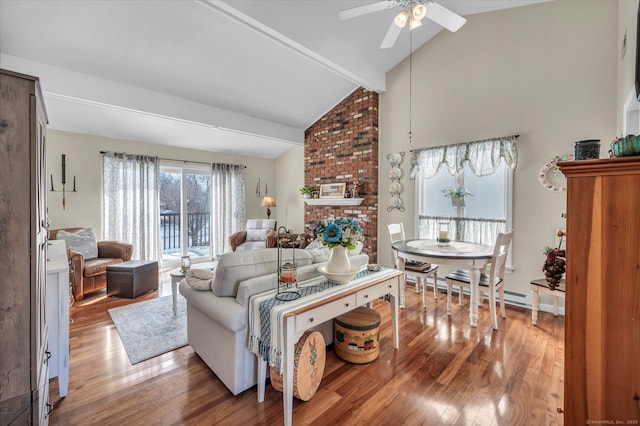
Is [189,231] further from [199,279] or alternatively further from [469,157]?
[469,157]

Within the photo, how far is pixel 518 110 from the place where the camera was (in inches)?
133

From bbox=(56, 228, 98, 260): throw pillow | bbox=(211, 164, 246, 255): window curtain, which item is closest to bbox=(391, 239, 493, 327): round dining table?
bbox=(211, 164, 246, 255): window curtain

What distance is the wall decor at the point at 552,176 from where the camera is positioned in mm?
3104

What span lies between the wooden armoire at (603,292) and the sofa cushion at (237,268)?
5.58 feet

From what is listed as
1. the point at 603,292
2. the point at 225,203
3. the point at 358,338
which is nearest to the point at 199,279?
the point at 358,338

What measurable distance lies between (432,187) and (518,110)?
54.4 inches

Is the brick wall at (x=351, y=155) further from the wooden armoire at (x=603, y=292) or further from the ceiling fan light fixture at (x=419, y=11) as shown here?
the wooden armoire at (x=603, y=292)

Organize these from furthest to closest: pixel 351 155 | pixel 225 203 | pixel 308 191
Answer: pixel 225 203, pixel 308 191, pixel 351 155

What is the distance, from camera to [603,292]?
105 cm

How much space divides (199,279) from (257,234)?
356 cm

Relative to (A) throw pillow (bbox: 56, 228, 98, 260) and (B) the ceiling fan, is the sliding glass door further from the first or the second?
(B) the ceiling fan

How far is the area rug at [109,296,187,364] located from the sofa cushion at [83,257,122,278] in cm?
81

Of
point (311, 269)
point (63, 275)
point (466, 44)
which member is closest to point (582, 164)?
point (311, 269)

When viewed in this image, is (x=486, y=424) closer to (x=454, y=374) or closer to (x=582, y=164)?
(x=454, y=374)
